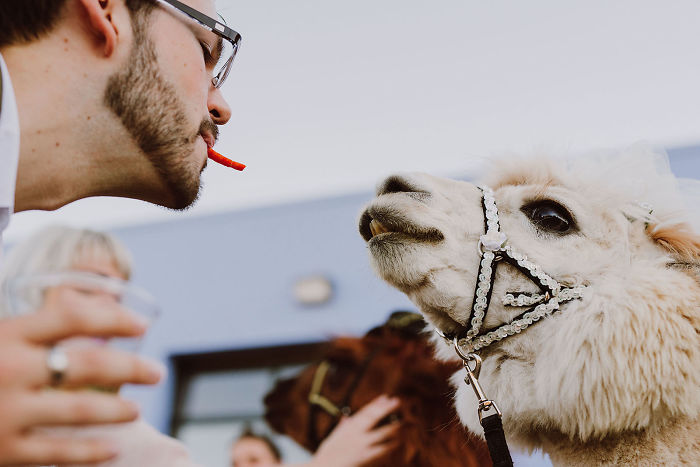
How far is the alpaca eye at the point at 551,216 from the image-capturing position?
151 cm

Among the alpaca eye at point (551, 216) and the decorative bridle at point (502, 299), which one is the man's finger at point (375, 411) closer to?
the decorative bridle at point (502, 299)

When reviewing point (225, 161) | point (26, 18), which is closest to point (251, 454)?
point (225, 161)

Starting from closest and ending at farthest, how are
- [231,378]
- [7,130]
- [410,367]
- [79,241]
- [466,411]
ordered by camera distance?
[7,130] < [79,241] < [466,411] < [410,367] < [231,378]

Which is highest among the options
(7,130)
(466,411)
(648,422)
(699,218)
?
(7,130)

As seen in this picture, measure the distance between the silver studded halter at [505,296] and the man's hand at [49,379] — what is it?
1058 mm

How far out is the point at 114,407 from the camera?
47cm

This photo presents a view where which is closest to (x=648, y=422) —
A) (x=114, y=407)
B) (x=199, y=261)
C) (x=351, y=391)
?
(x=351, y=391)

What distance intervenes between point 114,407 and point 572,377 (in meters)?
→ 1.09

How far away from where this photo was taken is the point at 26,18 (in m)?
1.04

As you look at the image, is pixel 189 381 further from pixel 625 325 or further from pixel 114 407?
pixel 114 407

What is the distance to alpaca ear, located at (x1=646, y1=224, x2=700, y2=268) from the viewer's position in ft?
4.67

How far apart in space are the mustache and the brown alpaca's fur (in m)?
0.98

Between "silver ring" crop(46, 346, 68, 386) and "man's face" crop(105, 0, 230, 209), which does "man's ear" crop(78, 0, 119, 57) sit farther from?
"silver ring" crop(46, 346, 68, 386)

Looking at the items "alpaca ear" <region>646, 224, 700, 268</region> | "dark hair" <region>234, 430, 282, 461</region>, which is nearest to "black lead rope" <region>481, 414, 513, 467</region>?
"alpaca ear" <region>646, 224, 700, 268</region>
